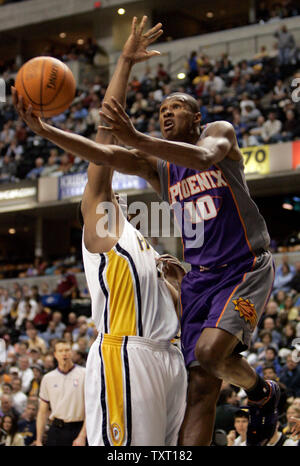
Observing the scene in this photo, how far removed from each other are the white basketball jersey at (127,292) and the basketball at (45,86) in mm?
810

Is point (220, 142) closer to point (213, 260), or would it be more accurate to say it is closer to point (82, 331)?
point (213, 260)

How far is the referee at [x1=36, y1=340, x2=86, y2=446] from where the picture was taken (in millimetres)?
6965

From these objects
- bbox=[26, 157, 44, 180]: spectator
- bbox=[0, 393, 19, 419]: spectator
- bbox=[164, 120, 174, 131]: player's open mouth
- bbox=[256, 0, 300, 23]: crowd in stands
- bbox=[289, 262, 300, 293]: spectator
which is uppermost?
bbox=[256, 0, 300, 23]: crowd in stands

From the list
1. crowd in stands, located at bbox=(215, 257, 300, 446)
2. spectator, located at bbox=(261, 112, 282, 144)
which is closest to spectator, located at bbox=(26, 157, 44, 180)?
spectator, located at bbox=(261, 112, 282, 144)

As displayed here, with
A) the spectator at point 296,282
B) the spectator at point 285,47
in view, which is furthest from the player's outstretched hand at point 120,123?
the spectator at point 285,47

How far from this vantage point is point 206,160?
129 inches

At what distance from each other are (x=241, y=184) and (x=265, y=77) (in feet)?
39.1

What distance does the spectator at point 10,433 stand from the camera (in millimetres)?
8203

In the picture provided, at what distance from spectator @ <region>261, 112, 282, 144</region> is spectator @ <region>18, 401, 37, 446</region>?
7.18 meters

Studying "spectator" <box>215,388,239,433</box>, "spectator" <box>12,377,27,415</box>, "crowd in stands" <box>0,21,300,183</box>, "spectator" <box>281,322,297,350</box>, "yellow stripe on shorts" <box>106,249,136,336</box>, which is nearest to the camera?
"yellow stripe on shorts" <box>106,249,136,336</box>

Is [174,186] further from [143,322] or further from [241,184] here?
[143,322]

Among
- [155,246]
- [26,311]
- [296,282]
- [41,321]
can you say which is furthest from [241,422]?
[26,311]

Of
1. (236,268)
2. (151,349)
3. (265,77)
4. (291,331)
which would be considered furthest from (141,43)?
(265,77)

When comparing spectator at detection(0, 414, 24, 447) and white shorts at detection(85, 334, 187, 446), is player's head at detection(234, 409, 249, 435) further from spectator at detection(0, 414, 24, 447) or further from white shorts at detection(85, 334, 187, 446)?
white shorts at detection(85, 334, 187, 446)
